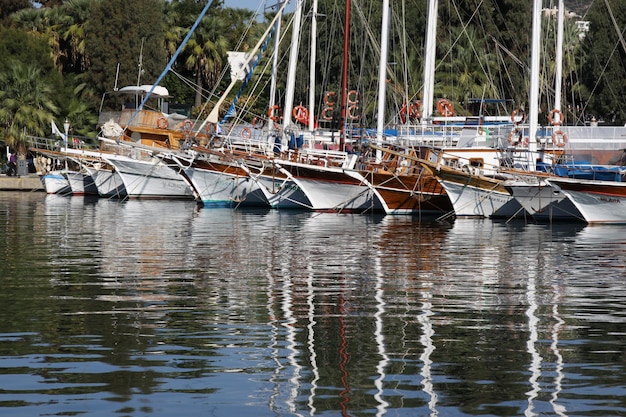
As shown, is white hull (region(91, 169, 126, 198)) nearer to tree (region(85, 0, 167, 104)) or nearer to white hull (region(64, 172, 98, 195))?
white hull (region(64, 172, 98, 195))

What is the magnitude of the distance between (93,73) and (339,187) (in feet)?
123

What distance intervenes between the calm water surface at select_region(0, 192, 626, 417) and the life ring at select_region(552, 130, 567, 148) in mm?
14068

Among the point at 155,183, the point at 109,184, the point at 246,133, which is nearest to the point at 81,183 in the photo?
the point at 109,184

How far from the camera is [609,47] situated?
239ft

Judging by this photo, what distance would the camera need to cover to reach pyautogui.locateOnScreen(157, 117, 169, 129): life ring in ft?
206

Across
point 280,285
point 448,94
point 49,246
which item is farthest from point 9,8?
point 280,285

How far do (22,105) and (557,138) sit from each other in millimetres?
37844

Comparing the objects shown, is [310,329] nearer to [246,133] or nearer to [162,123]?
[246,133]

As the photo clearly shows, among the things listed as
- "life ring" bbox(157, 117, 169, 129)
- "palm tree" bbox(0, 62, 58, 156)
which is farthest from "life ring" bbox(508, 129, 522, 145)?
"palm tree" bbox(0, 62, 58, 156)

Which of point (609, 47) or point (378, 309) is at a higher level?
point (609, 47)

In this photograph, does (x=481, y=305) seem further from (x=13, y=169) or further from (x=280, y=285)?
(x=13, y=169)

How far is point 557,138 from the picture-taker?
151 ft

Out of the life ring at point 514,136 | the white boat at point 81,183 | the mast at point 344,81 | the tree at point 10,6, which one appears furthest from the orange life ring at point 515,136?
the tree at point 10,6

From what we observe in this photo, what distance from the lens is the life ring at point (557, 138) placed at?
148ft
